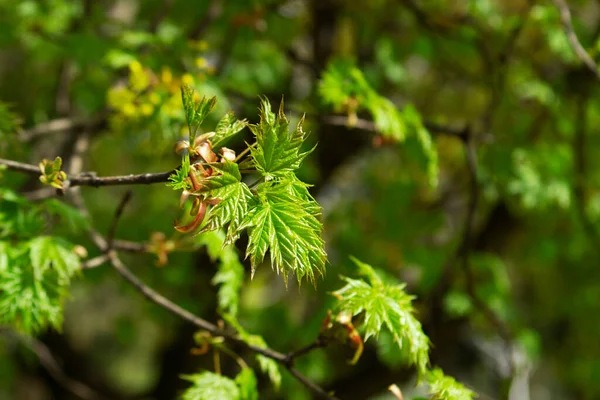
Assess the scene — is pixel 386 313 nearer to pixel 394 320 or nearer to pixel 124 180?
pixel 394 320

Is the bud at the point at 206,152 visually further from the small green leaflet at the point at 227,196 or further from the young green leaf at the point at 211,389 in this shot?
the young green leaf at the point at 211,389

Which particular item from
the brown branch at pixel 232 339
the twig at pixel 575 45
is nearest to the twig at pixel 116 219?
the brown branch at pixel 232 339

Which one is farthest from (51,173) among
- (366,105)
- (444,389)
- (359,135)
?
(359,135)

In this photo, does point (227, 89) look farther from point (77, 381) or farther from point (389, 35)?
point (77, 381)

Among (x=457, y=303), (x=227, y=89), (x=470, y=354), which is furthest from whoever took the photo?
(x=470, y=354)

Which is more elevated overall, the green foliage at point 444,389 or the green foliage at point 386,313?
the green foliage at point 386,313

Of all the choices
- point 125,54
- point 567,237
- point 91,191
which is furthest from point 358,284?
point 91,191
